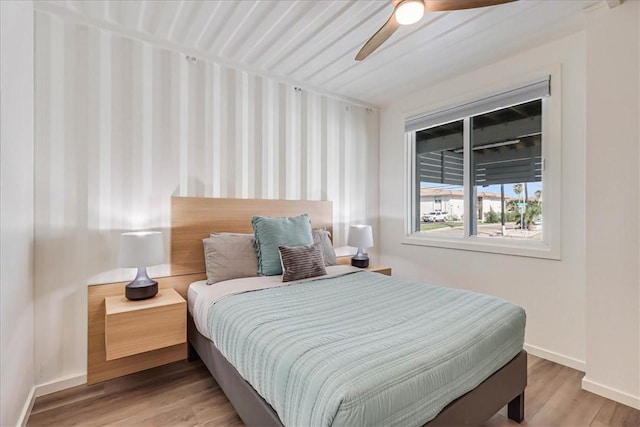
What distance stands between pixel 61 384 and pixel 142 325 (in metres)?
0.78

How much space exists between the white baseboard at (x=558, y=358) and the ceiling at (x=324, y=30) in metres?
2.53

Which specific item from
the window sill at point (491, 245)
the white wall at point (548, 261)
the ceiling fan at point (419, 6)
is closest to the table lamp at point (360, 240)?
the window sill at point (491, 245)

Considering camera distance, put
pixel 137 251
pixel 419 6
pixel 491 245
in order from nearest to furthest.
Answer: pixel 419 6, pixel 137 251, pixel 491 245

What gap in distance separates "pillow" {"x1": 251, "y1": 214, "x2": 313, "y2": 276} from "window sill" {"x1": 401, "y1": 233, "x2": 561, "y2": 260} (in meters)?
1.48

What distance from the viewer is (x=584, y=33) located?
229 cm

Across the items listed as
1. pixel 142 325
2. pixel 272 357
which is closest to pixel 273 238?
pixel 142 325

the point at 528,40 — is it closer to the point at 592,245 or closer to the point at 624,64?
the point at 624,64

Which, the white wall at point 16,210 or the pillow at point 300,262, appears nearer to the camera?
the white wall at point 16,210

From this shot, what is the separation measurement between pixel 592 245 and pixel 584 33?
1.59m

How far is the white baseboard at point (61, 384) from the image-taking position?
6.59 ft

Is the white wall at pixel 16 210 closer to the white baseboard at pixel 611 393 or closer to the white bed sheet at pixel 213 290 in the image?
the white bed sheet at pixel 213 290

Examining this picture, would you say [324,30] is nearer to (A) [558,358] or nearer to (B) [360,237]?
(B) [360,237]

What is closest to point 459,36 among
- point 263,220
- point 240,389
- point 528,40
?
point 528,40

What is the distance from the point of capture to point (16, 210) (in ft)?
5.35
